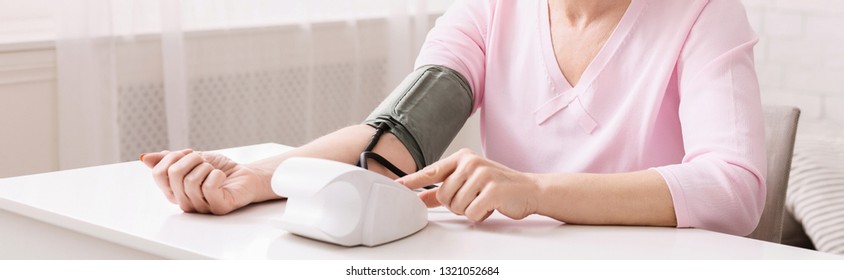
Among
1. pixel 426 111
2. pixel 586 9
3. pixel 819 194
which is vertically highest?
pixel 586 9

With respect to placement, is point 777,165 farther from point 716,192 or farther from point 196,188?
point 196,188

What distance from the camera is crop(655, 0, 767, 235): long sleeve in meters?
1.23

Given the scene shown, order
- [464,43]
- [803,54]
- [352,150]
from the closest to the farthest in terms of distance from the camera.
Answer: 1. [352,150]
2. [464,43]
3. [803,54]

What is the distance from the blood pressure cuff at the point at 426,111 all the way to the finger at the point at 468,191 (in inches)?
11.4

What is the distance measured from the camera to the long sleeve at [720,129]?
123cm

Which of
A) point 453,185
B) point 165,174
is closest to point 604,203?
point 453,185

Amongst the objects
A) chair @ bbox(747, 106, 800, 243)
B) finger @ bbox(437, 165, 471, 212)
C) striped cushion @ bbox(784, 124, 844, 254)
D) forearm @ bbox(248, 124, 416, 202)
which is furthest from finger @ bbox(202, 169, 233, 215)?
striped cushion @ bbox(784, 124, 844, 254)

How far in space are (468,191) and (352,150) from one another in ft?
1.00

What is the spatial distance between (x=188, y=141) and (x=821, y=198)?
1512mm

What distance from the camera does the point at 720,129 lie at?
128cm

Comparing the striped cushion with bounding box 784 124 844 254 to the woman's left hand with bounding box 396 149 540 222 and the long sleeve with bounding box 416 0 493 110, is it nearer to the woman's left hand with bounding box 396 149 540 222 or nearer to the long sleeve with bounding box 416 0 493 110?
the long sleeve with bounding box 416 0 493 110

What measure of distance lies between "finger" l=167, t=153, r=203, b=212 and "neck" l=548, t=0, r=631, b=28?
60 centimetres

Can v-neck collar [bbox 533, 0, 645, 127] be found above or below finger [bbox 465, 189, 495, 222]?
above
